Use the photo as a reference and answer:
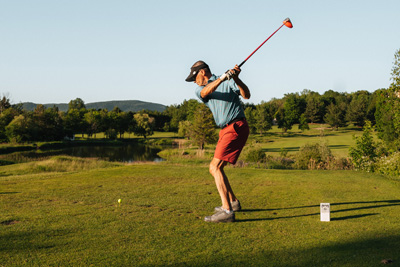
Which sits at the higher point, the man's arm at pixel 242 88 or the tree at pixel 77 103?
the tree at pixel 77 103

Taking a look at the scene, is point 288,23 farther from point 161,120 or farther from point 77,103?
point 77,103

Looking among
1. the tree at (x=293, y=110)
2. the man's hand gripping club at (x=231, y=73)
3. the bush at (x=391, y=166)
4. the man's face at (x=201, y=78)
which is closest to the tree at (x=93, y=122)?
the tree at (x=293, y=110)

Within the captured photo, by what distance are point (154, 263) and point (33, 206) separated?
13.9 ft

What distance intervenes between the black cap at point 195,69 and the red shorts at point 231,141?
3.96 feet

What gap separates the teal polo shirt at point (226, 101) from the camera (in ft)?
19.7

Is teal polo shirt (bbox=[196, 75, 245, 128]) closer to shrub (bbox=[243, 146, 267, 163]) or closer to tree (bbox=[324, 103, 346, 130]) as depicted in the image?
shrub (bbox=[243, 146, 267, 163])

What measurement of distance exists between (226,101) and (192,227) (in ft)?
7.58

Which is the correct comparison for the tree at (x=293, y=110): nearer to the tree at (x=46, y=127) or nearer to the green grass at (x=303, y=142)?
the green grass at (x=303, y=142)

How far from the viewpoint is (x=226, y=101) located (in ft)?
19.9

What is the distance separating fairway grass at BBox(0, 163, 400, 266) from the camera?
4.02m

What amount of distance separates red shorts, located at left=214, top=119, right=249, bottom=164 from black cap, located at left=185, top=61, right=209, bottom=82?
3.96 ft

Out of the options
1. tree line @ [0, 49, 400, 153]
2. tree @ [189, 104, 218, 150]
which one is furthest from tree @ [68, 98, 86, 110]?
tree @ [189, 104, 218, 150]

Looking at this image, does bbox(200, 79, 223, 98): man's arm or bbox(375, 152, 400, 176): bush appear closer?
bbox(200, 79, 223, 98): man's arm

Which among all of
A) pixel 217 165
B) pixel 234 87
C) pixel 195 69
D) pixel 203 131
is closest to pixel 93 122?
pixel 203 131
